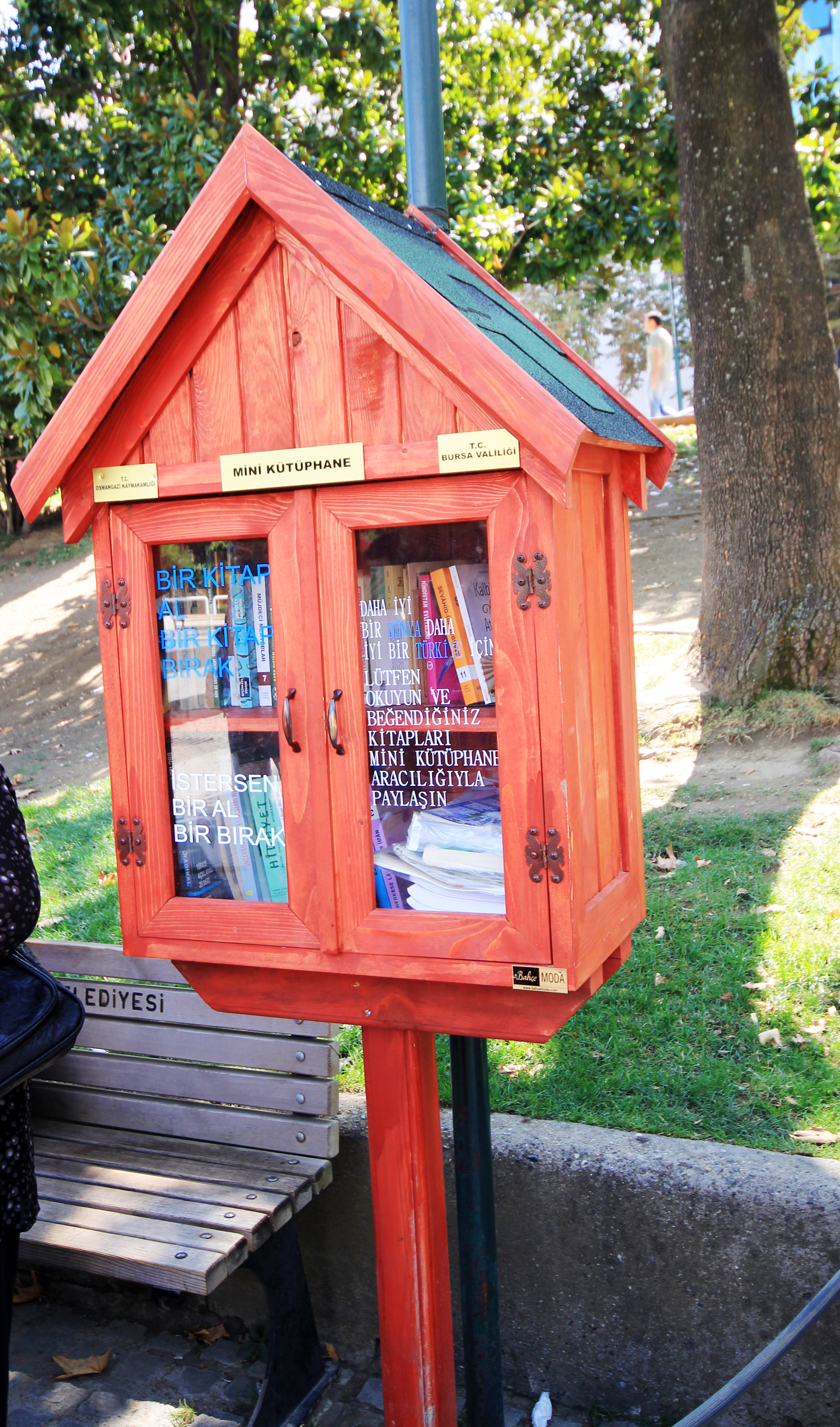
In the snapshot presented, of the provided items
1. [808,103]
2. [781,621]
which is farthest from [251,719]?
[808,103]

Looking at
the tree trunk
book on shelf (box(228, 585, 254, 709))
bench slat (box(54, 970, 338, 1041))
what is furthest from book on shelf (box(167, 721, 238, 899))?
the tree trunk

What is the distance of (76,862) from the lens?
5230mm

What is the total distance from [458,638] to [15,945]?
989 millimetres

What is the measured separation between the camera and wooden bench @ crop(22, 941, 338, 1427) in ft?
8.05

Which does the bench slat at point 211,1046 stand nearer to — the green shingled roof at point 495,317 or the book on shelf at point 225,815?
the book on shelf at point 225,815

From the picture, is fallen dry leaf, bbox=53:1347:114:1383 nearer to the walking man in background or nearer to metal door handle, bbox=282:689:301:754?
metal door handle, bbox=282:689:301:754

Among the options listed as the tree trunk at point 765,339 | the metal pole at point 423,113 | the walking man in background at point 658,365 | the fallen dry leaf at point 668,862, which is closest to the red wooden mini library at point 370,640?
the metal pole at point 423,113

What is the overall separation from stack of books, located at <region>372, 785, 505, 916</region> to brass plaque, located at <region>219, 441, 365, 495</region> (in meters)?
0.62

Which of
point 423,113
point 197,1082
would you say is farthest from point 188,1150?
point 423,113

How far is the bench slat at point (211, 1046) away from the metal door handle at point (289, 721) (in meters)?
1.04

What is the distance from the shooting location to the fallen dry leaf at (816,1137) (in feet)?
8.64

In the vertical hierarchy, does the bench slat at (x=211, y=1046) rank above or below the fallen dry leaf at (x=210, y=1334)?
above

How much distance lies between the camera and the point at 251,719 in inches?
84.7

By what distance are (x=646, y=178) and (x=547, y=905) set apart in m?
8.53
